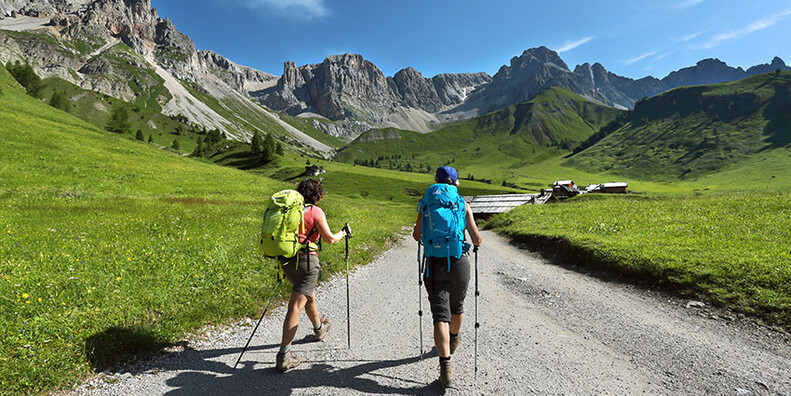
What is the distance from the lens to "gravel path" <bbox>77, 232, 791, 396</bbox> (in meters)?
6.30

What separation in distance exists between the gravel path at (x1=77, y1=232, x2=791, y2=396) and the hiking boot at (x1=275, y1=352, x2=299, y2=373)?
13 cm

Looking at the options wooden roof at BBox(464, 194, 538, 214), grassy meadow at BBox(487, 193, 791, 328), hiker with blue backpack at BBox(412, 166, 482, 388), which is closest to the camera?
hiker with blue backpack at BBox(412, 166, 482, 388)

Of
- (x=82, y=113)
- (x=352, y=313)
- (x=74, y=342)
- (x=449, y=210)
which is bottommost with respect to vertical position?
(x=352, y=313)

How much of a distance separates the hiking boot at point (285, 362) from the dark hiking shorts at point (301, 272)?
127cm

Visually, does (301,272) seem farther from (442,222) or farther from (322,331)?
(442,222)

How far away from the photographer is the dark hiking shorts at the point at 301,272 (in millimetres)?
7102

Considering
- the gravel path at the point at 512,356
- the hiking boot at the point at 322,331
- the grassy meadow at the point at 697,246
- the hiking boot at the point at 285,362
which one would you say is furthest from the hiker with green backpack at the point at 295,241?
the grassy meadow at the point at 697,246

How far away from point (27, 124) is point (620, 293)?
218 ft

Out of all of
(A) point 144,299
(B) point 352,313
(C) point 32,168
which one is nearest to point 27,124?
(C) point 32,168

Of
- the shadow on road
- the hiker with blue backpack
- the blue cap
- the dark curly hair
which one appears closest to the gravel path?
the shadow on road

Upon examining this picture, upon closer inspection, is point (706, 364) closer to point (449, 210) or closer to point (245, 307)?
point (449, 210)

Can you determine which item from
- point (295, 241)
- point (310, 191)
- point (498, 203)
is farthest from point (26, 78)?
point (295, 241)

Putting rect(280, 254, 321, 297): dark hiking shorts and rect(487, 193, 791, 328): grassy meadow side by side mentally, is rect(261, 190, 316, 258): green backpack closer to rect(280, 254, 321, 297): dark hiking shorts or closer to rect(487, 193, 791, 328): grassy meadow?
rect(280, 254, 321, 297): dark hiking shorts

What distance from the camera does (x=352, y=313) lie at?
10141 mm
